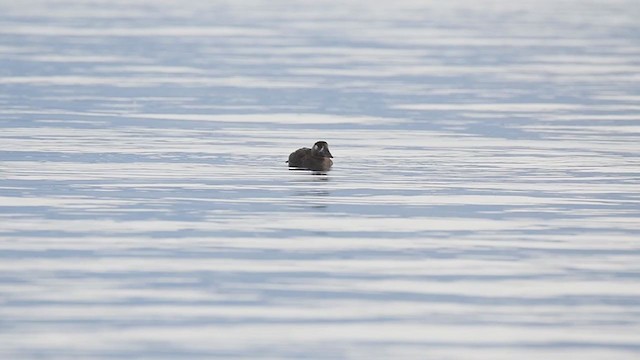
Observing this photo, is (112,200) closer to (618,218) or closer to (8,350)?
(618,218)

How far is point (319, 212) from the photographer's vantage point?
58.4ft

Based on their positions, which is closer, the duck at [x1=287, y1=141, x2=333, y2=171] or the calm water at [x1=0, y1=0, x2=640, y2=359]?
the calm water at [x1=0, y1=0, x2=640, y2=359]

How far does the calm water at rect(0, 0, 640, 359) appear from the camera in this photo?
12.4 metres

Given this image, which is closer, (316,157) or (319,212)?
(319,212)

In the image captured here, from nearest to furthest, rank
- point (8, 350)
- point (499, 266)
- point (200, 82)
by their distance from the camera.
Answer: point (8, 350)
point (499, 266)
point (200, 82)

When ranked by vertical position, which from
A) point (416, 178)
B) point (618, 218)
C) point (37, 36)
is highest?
point (37, 36)

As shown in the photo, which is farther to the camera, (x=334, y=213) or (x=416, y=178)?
(x=416, y=178)

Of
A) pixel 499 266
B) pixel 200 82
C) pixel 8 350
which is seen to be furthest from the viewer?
pixel 200 82

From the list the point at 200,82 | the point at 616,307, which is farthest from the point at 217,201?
the point at 200,82

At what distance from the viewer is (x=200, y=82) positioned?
119ft

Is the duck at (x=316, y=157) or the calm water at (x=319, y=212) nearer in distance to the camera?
the calm water at (x=319, y=212)

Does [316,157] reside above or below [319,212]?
above

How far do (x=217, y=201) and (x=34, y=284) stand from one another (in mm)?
4838

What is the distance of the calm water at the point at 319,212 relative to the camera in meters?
12.4
